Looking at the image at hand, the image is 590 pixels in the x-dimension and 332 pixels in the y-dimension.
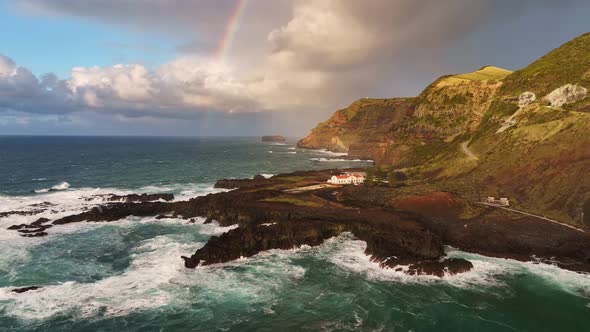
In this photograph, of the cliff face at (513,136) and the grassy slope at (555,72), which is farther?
the grassy slope at (555,72)

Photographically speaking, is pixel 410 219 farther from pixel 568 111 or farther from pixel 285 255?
pixel 568 111

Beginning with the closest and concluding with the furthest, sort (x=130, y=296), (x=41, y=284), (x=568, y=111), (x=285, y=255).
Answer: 1. (x=130, y=296)
2. (x=41, y=284)
3. (x=285, y=255)
4. (x=568, y=111)

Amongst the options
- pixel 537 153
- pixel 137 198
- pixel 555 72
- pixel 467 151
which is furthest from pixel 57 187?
pixel 555 72

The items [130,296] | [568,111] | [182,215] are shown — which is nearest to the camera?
[130,296]

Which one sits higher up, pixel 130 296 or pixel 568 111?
pixel 568 111

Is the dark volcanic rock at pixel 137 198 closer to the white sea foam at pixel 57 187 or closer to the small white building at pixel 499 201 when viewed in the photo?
the white sea foam at pixel 57 187

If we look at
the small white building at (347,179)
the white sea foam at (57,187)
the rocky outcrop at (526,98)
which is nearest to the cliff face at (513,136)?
the rocky outcrop at (526,98)

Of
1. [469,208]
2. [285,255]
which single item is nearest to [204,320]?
[285,255]
